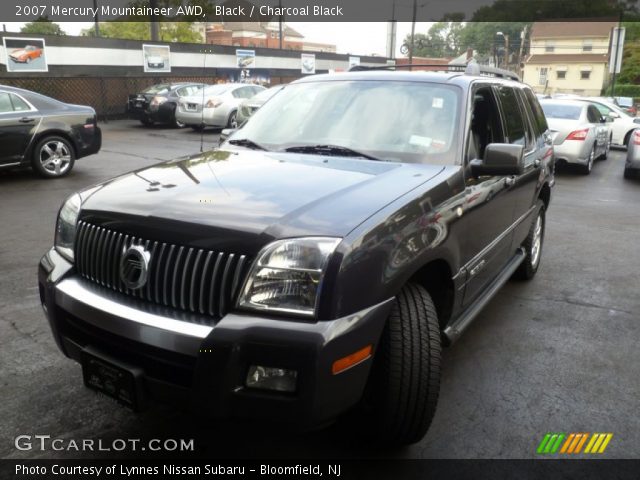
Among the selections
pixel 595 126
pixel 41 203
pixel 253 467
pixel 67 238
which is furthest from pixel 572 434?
pixel 595 126

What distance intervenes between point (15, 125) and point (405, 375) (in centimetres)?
842

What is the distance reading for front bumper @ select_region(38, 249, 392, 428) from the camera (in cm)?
209

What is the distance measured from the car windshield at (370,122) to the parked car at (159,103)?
16102mm

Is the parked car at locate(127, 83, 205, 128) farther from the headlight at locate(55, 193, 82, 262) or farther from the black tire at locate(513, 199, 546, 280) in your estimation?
the headlight at locate(55, 193, 82, 262)

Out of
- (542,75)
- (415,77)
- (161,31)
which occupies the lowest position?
(415,77)

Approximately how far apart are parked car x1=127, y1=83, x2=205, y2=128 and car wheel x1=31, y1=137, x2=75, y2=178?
9.64 meters

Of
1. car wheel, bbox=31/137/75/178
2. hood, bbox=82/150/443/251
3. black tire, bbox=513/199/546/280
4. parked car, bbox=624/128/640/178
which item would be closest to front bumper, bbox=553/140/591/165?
parked car, bbox=624/128/640/178

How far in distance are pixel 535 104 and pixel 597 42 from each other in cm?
7607

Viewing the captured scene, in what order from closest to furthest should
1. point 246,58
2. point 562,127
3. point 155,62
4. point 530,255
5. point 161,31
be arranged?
point 530,255 → point 562,127 → point 155,62 → point 246,58 → point 161,31

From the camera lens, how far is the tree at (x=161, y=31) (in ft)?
143

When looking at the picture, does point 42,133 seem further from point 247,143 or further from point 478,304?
point 478,304

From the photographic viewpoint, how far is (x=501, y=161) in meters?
3.22

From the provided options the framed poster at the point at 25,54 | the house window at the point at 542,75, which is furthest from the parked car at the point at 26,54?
the house window at the point at 542,75

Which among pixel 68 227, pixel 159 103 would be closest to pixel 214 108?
pixel 159 103
